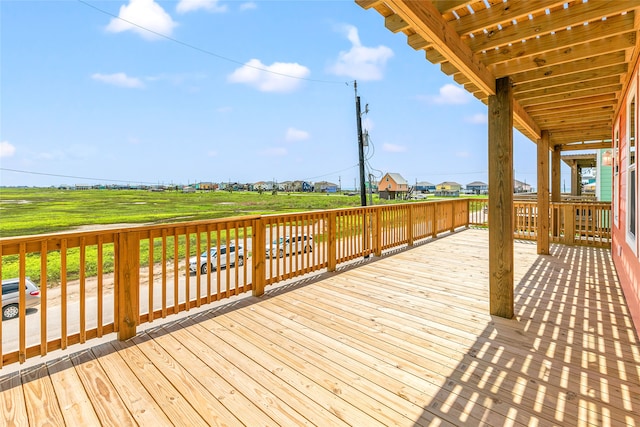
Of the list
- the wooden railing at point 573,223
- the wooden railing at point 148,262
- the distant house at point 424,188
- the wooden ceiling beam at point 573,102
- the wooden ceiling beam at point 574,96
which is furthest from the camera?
the distant house at point 424,188

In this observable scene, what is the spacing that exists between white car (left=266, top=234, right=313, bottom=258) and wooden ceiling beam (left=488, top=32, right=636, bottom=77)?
2.84 metres

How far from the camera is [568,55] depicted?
2611 millimetres

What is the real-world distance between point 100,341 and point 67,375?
47 cm

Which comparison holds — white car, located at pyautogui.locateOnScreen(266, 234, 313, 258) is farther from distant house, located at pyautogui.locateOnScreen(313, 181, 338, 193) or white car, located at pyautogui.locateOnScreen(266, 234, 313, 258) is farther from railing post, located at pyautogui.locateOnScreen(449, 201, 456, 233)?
distant house, located at pyautogui.locateOnScreen(313, 181, 338, 193)

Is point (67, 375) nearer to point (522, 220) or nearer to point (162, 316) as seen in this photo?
point (162, 316)

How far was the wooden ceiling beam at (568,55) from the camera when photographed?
2396 mm

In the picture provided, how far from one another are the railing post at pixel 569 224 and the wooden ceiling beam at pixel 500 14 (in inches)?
243

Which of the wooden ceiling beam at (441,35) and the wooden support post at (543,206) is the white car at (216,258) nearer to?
the wooden ceiling beam at (441,35)

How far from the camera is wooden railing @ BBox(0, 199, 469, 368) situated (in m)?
2.12

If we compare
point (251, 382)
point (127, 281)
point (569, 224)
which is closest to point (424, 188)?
point (569, 224)

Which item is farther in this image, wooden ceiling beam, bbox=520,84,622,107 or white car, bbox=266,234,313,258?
white car, bbox=266,234,313,258

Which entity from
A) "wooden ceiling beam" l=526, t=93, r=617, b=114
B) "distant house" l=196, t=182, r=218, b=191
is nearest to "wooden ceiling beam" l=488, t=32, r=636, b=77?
"wooden ceiling beam" l=526, t=93, r=617, b=114

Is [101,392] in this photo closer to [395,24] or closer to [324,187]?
[395,24]

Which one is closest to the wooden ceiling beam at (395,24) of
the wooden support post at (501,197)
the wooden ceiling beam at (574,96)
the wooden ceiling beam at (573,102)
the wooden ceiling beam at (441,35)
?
the wooden ceiling beam at (441,35)
